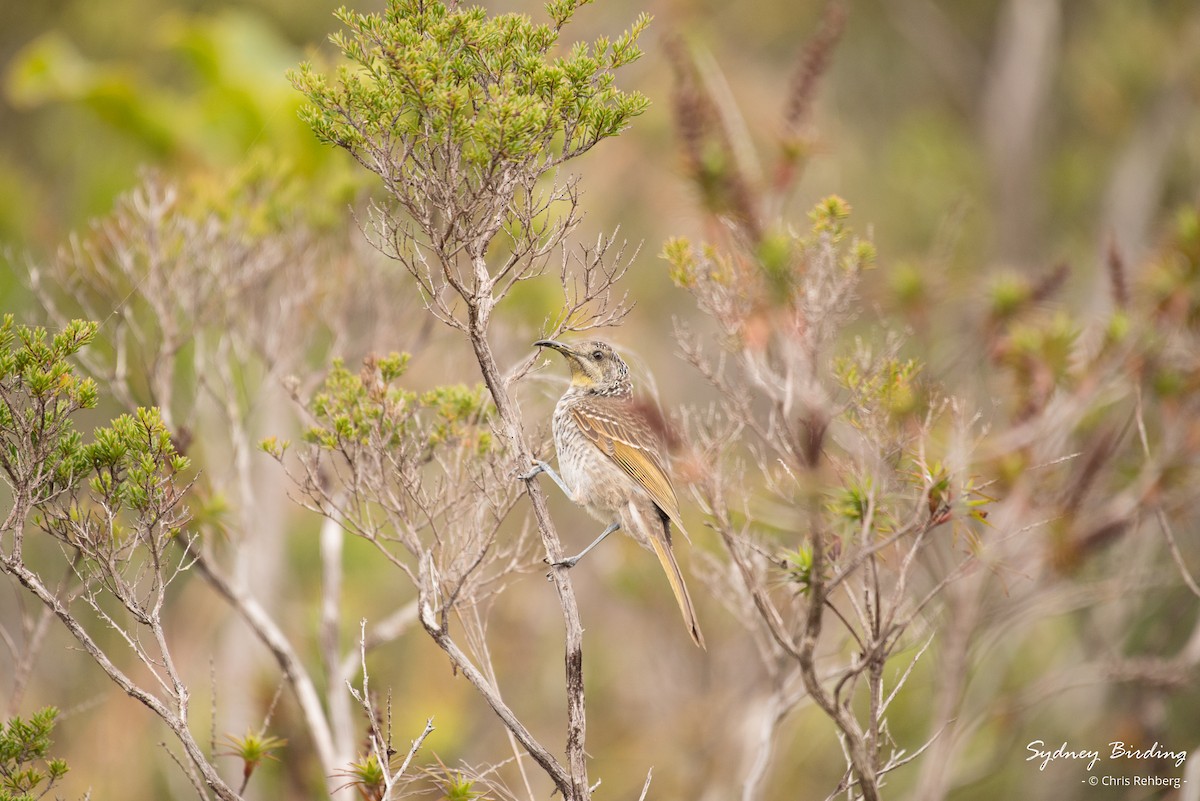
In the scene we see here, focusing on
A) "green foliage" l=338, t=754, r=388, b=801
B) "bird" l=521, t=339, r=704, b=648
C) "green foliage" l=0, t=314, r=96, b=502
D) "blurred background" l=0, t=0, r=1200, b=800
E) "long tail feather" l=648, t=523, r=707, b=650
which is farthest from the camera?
"blurred background" l=0, t=0, r=1200, b=800

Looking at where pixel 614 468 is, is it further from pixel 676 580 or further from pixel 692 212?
pixel 692 212

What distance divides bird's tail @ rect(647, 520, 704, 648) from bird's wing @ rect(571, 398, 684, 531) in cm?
15

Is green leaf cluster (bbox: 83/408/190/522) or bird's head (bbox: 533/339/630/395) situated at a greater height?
bird's head (bbox: 533/339/630/395)

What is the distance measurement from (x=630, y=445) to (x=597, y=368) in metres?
0.54

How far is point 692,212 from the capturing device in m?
5.45

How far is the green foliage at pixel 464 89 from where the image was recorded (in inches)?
142

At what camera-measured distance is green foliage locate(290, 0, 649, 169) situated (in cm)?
360

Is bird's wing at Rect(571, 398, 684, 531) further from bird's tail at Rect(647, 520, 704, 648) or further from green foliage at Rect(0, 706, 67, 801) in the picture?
green foliage at Rect(0, 706, 67, 801)

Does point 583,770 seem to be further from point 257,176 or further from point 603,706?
point 603,706

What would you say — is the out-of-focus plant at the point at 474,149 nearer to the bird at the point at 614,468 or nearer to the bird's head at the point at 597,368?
the bird at the point at 614,468

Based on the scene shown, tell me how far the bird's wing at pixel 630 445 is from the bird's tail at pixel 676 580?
15 cm

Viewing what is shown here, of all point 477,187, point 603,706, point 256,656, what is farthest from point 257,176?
point 603,706

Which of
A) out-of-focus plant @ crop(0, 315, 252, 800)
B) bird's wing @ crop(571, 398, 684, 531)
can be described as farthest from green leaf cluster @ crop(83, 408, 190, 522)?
bird's wing @ crop(571, 398, 684, 531)

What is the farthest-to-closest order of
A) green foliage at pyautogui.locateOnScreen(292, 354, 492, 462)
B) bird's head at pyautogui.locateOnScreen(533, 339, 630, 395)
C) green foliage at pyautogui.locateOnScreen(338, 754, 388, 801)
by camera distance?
bird's head at pyautogui.locateOnScreen(533, 339, 630, 395) < green foliage at pyautogui.locateOnScreen(292, 354, 492, 462) < green foliage at pyautogui.locateOnScreen(338, 754, 388, 801)
